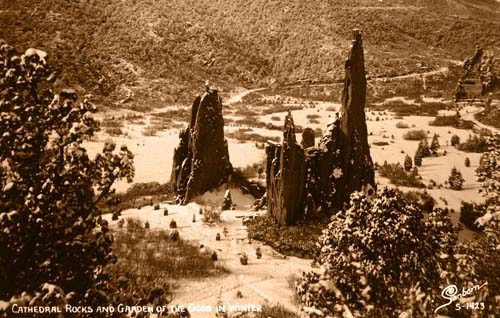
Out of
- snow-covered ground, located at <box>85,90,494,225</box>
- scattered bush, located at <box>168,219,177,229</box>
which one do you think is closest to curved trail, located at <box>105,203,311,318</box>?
scattered bush, located at <box>168,219,177,229</box>

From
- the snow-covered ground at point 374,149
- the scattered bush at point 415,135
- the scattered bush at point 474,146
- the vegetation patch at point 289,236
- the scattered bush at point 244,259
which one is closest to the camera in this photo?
the scattered bush at point 244,259

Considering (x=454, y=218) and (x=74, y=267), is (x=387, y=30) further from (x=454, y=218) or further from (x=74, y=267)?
(x=74, y=267)

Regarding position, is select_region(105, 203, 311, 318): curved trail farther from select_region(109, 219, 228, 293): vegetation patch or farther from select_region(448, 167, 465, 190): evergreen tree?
select_region(448, 167, 465, 190): evergreen tree

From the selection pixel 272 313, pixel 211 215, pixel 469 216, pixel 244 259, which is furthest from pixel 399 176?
pixel 272 313

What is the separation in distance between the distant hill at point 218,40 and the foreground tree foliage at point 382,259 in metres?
43.4

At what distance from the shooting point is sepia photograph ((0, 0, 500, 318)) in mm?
5582

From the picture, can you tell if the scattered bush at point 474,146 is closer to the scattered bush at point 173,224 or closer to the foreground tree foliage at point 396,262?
the foreground tree foliage at point 396,262

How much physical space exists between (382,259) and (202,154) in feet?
42.3

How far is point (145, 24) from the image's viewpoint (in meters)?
69.4

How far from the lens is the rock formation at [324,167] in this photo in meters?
15.8

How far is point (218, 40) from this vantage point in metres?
74.9

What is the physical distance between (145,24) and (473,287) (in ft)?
230

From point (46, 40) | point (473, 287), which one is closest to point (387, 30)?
point (46, 40)
